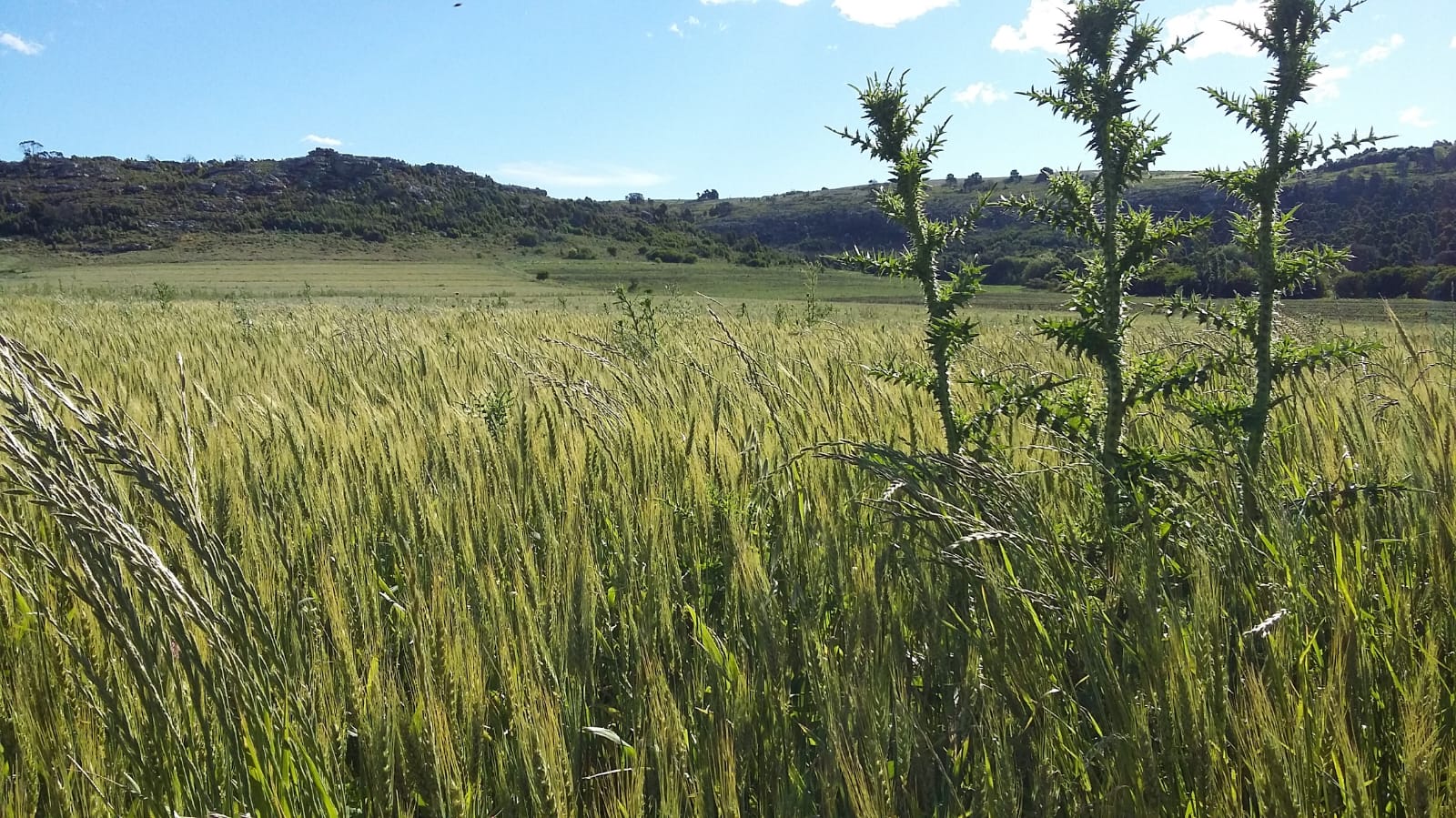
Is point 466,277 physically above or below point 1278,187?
above

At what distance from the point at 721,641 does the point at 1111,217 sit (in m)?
1.23

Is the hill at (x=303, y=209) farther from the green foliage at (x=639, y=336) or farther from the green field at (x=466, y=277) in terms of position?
the green foliage at (x=639, y=336)

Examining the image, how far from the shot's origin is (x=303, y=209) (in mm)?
90125

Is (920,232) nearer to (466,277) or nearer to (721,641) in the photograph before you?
(721,641)

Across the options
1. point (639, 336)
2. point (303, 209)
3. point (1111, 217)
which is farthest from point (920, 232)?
point (303, 209)

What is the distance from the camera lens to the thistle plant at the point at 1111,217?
1.66 metres

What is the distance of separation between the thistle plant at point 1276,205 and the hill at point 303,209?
73.4m

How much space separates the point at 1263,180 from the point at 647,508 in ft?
4.95

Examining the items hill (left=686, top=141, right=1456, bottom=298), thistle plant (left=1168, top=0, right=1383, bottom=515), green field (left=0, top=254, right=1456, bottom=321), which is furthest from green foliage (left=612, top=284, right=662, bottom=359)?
green field (left=0, top=254, right=1456, bottom=321)

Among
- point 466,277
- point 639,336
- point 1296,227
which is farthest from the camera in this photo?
point 466,277

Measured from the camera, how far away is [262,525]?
1730 millimetres

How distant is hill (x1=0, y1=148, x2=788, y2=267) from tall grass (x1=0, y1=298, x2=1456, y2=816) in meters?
73.3

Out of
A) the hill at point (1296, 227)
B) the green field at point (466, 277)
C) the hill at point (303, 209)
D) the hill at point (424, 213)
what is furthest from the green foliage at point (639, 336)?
the hill at point (303, 209)

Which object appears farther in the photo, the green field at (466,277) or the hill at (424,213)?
the hill at (424,213)
